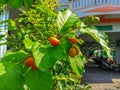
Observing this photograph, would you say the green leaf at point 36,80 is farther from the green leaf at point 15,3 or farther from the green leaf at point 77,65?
the green leaf at point 15,3

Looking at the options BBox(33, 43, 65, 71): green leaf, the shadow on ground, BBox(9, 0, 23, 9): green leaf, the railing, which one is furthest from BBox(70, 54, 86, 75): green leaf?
the railing

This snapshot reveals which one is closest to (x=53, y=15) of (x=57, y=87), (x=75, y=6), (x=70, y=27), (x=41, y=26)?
(x=41, y=26)

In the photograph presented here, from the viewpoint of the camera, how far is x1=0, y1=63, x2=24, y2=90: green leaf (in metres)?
0.96

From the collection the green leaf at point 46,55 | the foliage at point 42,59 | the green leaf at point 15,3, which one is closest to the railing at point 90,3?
the green leaf at point 15,3

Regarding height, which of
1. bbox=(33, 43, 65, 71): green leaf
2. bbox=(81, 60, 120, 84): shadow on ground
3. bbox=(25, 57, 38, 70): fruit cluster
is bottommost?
bbox=(81, 60, 120, 84): shadow on ground

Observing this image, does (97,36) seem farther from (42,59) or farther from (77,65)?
(42,59)

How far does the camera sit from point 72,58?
3.71ft

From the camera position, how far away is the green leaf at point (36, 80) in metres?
1.02

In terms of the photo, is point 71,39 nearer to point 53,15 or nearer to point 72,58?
point 72,58

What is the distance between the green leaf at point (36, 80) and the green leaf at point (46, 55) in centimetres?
7

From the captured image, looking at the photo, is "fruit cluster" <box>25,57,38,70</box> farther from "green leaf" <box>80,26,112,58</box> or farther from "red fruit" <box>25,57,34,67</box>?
"green leaf" <box>80,26,112,58</box>

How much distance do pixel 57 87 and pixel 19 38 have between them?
0.53 metres

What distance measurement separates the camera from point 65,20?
1127 millimetres

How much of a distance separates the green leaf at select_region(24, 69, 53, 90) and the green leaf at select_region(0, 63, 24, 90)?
28mm
